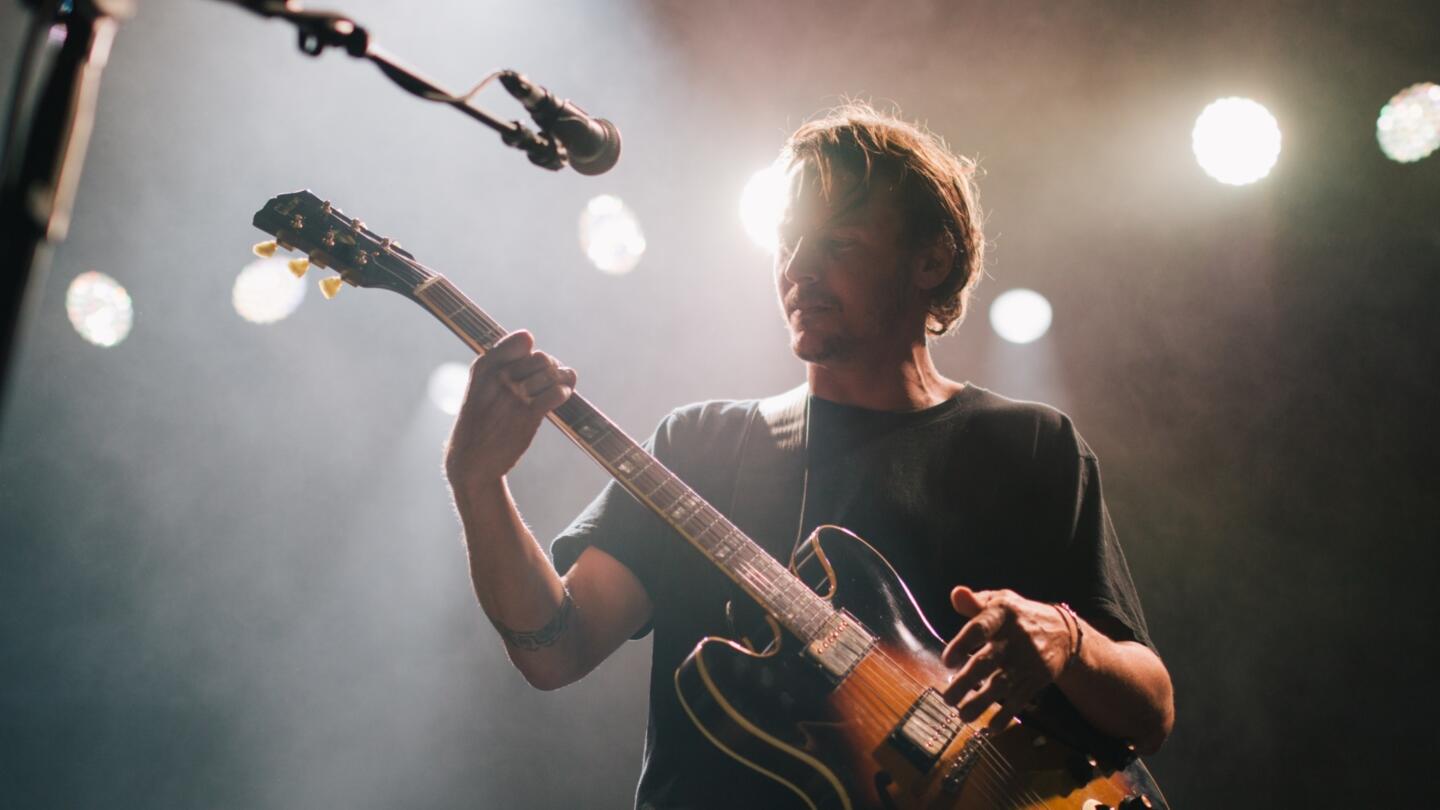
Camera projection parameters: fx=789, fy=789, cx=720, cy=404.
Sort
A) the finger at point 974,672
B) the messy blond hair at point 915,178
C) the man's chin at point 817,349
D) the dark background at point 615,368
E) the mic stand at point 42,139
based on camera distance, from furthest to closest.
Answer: the dark background at point 615,368 < the messy blond hair at point 915,178 < the man's chin at point 817,349 < the finger at point 974,672 < the mic stand at point 42,139

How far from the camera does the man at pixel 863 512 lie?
5.41 feet

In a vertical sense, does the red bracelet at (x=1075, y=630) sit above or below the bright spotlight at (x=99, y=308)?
above

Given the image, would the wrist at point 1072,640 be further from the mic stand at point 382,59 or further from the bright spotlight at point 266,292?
the bright spotlight at point 266,292

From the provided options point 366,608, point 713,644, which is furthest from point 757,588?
point 366,608

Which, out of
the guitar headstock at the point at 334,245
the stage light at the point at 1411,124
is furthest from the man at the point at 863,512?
the stage light at the point at 1411,124

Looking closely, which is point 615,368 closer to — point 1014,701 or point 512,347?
point 512,347

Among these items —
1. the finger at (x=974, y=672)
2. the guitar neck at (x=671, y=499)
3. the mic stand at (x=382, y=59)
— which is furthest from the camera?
the guitar neck at (x=671, y=499)

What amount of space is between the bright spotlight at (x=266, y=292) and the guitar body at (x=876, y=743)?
10.8 feet

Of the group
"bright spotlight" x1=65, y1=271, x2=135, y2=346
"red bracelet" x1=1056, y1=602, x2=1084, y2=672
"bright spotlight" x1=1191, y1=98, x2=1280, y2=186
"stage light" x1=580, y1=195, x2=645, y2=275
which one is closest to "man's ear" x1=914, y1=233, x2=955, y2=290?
"red bracelet" x1=1056, y1=602, x2=1084, y2=672

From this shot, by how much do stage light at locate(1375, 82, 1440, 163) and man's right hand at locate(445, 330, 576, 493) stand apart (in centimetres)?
427

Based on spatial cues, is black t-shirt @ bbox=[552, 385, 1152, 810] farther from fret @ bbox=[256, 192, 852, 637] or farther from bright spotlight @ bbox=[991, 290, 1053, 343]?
bright spotlight @ bbox=[991, 290, 1053, 343]

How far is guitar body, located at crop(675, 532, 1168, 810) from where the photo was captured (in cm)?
146

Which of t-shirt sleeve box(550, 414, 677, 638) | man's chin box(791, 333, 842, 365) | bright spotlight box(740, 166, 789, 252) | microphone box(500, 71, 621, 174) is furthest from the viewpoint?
bright spotlight box(740, 166, 789, 252)

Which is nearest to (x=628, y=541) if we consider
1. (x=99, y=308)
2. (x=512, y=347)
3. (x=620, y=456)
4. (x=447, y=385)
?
(x=620, y=456)
